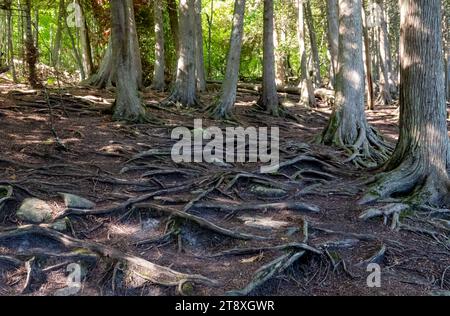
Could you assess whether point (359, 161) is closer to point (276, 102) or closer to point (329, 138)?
point (329, 138)

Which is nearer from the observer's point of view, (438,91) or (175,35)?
(438,91)

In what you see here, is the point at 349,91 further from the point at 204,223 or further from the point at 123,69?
the point at 204,223

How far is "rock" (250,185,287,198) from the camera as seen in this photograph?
7391 millimetres

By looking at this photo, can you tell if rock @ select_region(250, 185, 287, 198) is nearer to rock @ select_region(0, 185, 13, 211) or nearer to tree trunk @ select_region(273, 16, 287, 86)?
rock @ select_region(0, 185, 13, 211)

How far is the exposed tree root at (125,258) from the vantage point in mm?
4570

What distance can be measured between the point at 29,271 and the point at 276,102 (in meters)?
11.7

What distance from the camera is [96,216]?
6.06 m

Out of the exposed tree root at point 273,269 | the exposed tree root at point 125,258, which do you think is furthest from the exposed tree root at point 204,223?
the exposed tree root at point 125,258

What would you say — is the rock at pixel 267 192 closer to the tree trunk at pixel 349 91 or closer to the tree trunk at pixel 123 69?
the tree trunk at pixel 349 91

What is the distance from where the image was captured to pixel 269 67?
1492 cm

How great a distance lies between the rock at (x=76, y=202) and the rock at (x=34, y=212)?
279 millimetres
